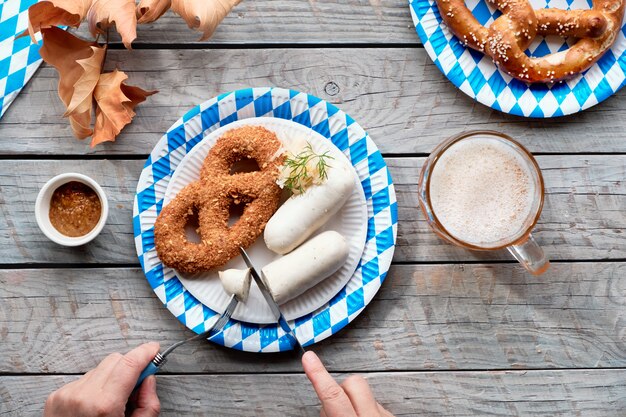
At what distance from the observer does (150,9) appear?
4.17 ft

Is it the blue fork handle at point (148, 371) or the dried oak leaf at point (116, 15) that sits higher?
the dried oak leaf at point (116, 15)

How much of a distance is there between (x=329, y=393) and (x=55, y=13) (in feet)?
3.12

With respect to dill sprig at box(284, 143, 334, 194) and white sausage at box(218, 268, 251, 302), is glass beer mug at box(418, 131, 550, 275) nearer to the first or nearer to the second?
dill sprig at box(284, 143, 334, 194)

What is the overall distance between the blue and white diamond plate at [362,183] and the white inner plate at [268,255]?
0.02 meters

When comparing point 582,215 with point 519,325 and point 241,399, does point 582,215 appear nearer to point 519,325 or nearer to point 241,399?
point 519,325

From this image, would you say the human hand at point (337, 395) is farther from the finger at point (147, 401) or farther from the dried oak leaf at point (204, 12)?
the dried oak leaf at point (204, 12)

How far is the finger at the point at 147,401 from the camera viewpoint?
1269 millimetres

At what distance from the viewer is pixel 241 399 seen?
4.46ft

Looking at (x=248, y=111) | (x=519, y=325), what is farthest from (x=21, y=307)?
(x=519, y=325)

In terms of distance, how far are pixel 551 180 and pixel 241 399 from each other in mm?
850

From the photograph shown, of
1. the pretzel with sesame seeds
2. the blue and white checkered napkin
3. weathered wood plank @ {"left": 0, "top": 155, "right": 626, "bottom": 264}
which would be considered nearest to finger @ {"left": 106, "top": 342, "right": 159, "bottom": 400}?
weathered wood plank @ {"left": 0, "top": 155, "right": 626, "bottom": 264}

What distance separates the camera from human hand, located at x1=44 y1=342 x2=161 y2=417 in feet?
3.97

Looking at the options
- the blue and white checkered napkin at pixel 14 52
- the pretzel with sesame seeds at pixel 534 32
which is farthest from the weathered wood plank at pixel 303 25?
the blue and white checkered napkin at pixel 14 52

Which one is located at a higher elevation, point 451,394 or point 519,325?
point 519,325
